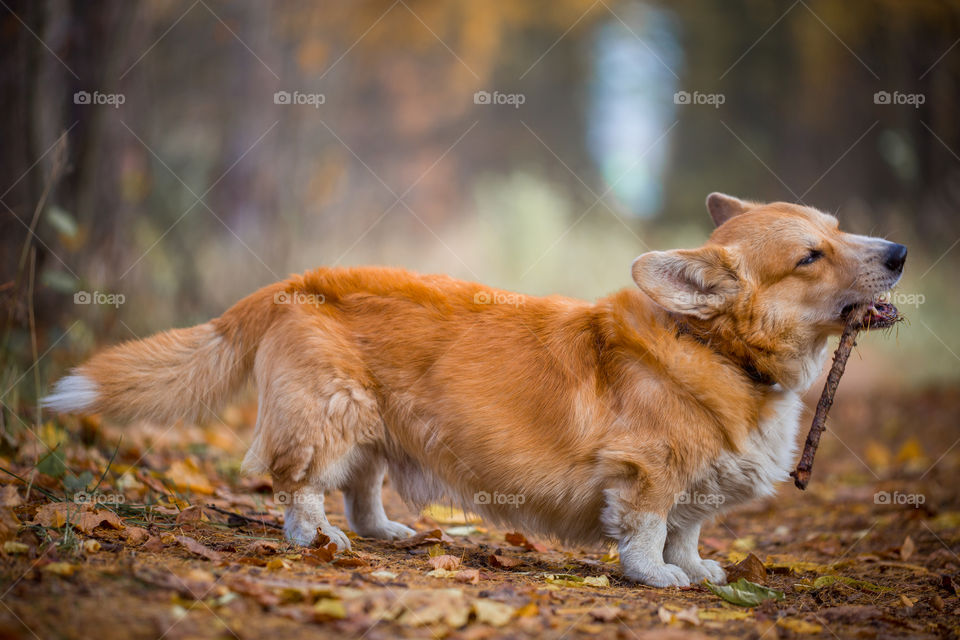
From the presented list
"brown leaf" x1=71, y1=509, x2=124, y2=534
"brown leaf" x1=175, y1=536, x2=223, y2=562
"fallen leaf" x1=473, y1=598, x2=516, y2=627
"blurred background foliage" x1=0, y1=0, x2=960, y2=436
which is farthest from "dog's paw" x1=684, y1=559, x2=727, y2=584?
"blurred background foliage" x1=0, y1=0, x2=960, y2=436

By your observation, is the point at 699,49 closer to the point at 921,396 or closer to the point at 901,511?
the point at 921,396

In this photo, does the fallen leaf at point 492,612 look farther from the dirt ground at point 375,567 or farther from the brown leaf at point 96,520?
the brown leaf at point 96,520

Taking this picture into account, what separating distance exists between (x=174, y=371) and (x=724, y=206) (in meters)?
2.89

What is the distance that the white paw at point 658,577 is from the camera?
9.81 ft

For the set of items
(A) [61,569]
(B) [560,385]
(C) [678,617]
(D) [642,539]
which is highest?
(B) [560,385]

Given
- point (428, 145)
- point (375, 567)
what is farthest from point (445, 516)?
point (428, 145)

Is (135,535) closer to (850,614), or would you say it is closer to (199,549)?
(199,549)

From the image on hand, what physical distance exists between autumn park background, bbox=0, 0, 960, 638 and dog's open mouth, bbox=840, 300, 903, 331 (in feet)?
1.65

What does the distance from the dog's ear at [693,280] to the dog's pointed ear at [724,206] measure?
79 cm

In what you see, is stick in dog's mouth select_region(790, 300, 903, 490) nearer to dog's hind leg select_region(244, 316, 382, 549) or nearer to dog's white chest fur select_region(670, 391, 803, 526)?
dog's white chest fur select_region(670, 391, 803, 526)

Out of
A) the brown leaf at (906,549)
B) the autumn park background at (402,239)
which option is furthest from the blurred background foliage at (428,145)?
the brown leaf at (906,549)

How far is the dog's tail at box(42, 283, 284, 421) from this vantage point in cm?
318

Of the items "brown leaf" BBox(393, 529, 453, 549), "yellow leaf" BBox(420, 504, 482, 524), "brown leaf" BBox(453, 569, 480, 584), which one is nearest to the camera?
"brown leaf" BBox(453, 569, 480, 584)

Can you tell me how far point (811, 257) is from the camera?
10.3 ft
